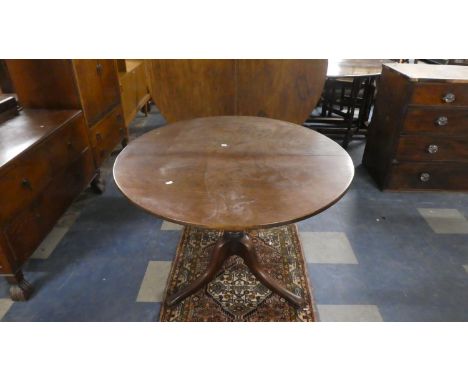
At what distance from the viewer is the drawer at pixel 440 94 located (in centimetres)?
200

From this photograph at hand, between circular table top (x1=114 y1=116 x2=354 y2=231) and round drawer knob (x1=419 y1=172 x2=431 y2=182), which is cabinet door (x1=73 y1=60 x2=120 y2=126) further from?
round drawer knob (x1=419 y1=172 x2=431 y2=182)

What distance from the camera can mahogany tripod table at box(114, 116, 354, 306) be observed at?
0.95 m

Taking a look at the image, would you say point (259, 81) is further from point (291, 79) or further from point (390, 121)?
point (390, 121)

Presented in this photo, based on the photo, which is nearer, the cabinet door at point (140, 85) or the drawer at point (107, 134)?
the drawer at point (107, 134)

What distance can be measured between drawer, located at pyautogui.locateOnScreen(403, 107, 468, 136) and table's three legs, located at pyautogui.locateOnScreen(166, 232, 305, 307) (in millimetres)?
1441

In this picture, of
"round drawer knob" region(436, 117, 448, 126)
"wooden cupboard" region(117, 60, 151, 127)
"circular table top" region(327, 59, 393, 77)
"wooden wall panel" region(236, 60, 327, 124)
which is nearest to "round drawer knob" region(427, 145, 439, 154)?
"round drawer knob" region(436, 117, 448, 126)

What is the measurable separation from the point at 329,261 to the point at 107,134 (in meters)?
1.80

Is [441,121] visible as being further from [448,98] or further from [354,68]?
[354,68]

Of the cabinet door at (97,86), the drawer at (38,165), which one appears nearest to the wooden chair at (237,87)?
the cabinet door at (97,86)

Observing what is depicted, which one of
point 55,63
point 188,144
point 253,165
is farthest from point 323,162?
point 55,63

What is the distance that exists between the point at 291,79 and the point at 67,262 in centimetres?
174

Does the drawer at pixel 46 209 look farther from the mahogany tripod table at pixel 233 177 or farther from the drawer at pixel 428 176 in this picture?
the drawer at pixel 428 176

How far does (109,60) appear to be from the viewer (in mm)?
2359

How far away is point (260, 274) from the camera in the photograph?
1481mm
